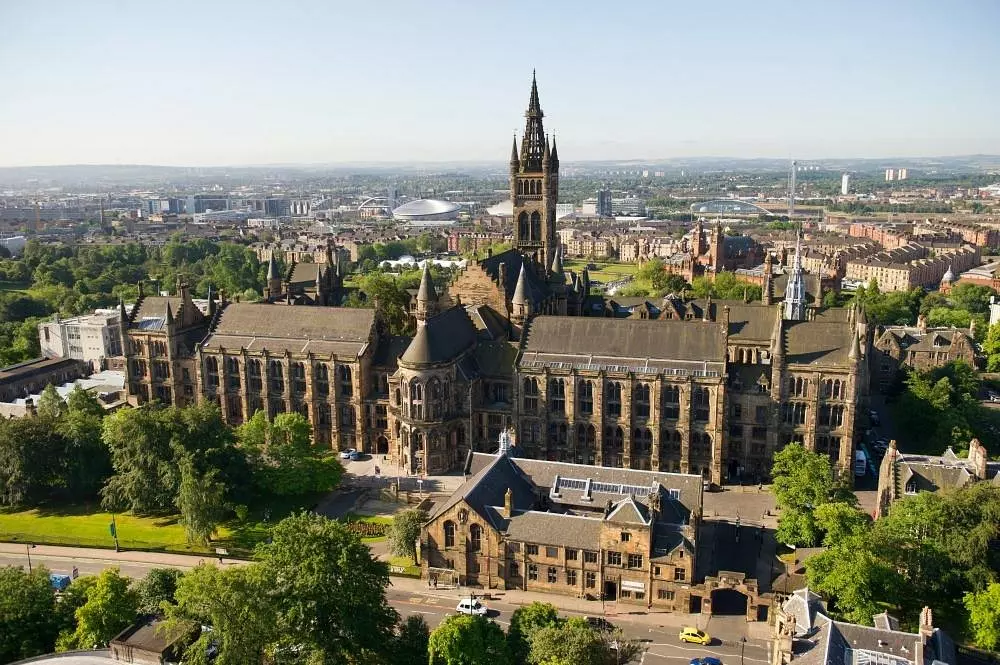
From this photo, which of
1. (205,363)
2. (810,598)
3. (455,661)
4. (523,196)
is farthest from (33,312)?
(810,598)

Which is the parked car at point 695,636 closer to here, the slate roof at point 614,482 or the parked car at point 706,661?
the parked car at point 706,661

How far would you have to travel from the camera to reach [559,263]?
14325cm

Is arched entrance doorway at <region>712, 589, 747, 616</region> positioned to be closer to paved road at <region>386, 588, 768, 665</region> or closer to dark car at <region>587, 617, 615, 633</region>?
paved road at <region>386, 588, 768, 665</region>

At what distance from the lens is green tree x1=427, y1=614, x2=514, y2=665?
51.6 meters

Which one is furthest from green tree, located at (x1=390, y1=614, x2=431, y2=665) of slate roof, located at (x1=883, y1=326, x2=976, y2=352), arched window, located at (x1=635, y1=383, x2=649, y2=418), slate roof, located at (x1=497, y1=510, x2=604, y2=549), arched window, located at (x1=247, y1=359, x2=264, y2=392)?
slate roof, located at (x1=883, y1=326, x2=976, y2=352)

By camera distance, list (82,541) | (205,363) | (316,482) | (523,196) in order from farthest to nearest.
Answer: (523,196) → (205,363) → (316,482) → (82,541)

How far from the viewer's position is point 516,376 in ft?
318

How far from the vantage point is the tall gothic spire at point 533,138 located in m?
136

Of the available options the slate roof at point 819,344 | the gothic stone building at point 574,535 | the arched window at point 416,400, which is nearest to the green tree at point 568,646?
the gothic stone building at point 574,535

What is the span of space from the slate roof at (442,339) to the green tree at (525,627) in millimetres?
43923

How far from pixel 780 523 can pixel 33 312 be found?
176m

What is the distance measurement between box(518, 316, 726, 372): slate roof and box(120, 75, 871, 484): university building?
0.58 ft

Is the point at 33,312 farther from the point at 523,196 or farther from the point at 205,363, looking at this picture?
the point at 523,196

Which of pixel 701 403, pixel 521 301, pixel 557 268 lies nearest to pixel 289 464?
pixel 521 301
